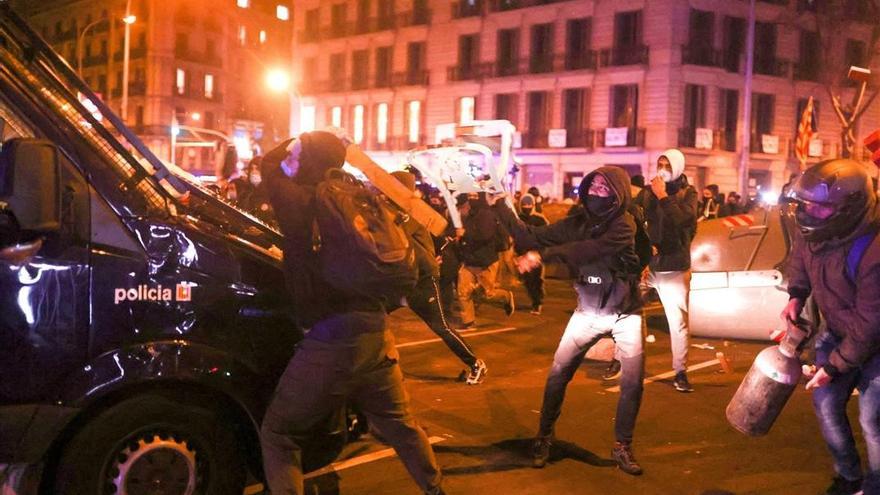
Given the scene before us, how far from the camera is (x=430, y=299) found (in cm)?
726

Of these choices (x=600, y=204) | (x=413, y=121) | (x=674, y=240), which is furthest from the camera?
(x=413, y=121)

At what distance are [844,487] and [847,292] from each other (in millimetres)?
1206

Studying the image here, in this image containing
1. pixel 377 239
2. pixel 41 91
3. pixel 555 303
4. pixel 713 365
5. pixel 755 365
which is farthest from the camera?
pixel 555 303

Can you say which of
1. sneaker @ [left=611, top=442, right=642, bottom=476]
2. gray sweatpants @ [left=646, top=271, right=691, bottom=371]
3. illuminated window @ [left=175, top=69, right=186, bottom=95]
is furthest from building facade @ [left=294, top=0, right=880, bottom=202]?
sneaker @ [left=611, top=442, right=642, bottom=476]

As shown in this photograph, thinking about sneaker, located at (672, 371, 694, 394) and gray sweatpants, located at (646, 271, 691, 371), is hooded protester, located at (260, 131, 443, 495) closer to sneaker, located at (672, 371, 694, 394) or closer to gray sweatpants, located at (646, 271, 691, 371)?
gray sweatpants, located at (646, 271, 691, 371)

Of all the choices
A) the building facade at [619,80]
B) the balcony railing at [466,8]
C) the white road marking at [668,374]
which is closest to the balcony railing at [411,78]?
the building facade at [619,80]

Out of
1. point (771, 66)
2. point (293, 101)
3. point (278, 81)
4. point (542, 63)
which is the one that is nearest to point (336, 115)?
point (293, 101)

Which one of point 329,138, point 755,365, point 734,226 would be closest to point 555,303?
point 734,226

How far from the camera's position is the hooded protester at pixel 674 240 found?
23.9 feet

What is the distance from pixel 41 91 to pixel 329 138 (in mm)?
1293

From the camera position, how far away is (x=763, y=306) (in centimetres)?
920

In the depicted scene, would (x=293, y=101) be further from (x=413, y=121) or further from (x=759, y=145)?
(x=759, y=145)

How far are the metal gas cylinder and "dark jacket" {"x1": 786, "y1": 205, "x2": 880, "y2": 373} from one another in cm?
23

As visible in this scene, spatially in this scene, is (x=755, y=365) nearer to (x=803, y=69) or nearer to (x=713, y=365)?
(x=713, y=365)
